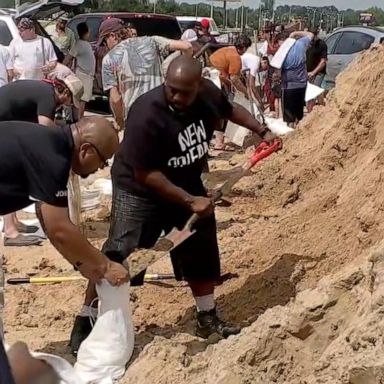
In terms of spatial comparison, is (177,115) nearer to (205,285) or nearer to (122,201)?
(122,201)

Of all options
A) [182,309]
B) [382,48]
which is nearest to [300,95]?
[382,48]

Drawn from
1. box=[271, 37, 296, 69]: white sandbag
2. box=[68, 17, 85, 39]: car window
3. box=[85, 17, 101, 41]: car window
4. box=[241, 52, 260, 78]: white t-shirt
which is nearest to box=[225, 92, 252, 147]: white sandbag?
box=[271, 37, 296, 69]: white sandbag

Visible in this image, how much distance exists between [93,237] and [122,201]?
2803 millimetres

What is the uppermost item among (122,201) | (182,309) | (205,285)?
(122,201)

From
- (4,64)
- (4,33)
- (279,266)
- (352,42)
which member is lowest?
(352,42)

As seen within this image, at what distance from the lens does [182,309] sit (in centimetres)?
621

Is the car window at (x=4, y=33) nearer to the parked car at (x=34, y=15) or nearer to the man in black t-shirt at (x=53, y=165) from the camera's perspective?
the parked car at (x=34, y=15)

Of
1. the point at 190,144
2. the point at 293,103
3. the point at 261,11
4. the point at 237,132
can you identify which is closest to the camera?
the point at 190,144

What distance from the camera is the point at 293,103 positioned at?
13.3 meters

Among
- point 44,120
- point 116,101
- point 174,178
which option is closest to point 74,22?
point 116,101

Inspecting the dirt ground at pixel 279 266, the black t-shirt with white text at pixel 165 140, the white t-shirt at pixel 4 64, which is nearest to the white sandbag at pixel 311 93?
the dirt ground at pixel 279 266

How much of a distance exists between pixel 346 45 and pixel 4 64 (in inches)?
367

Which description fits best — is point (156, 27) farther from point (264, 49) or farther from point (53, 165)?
point (53, 165)

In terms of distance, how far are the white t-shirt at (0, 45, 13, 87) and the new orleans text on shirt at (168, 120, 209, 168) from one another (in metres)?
4.50
